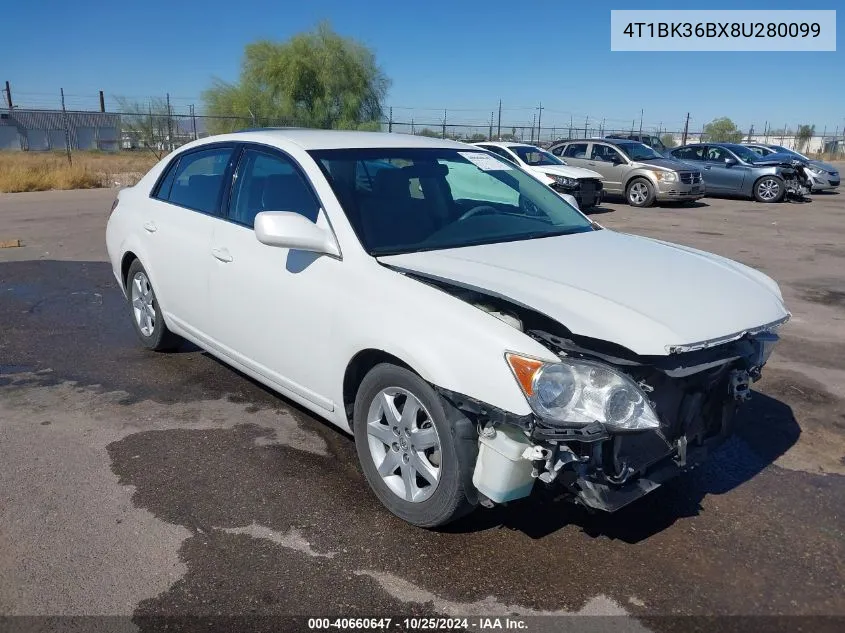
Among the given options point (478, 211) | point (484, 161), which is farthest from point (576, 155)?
point (478, 211)

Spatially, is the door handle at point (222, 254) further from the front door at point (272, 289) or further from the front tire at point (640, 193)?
the front tire at point (640, 193)

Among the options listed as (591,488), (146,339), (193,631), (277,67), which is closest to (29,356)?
(146,339)

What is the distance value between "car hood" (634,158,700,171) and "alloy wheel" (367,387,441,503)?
1559cm

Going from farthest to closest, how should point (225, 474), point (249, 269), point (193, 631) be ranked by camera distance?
point (249, 269) < point (225, 474) < point (193, 631)

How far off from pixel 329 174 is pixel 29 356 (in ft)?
10.6

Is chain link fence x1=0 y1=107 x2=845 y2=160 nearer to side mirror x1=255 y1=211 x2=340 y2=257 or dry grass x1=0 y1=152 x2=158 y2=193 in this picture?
dry grass x1=0 y1=152 x2=158 y2=193

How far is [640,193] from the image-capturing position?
17.5 meters

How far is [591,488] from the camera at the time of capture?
8.94ft

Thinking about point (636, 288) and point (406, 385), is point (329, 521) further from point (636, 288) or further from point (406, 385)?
point (636, 288)

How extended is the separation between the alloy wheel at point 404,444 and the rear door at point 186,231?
171 centimetres

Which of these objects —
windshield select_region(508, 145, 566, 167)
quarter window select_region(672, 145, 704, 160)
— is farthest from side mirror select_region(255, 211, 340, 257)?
quarter window select_region(672, 145, 704, 160)

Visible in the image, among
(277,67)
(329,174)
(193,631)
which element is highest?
(277,67)

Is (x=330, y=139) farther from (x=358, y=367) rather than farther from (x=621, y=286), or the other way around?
(x=621, y=286)

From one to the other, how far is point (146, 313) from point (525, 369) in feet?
12.5
